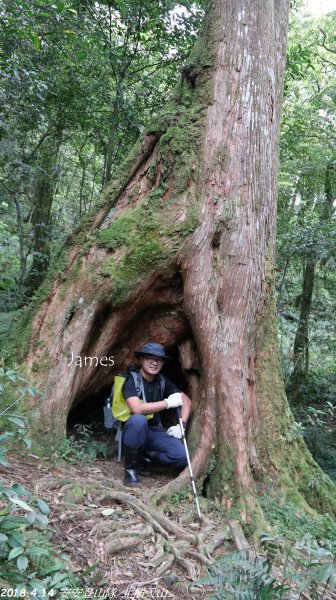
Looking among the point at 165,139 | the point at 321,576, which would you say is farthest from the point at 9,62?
the point at 321,576

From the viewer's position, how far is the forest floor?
3043mm

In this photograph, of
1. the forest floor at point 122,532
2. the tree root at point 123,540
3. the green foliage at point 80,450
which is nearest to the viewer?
the forest floor at point 122,532

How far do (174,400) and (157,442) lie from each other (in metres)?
0.57

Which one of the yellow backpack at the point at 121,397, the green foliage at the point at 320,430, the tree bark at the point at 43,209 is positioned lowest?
the green foliage at the point at 320,430

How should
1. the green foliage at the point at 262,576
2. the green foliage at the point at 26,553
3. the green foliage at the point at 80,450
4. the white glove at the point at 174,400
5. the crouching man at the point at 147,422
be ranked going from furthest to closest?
the white glove at the point at 174,400, the crouching man at the point at 147,422, the green foliage at the point at 80,450, the green foliage at the point at 262,576, the green foliage at the point at 26,553

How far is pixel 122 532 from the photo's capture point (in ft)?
11.4

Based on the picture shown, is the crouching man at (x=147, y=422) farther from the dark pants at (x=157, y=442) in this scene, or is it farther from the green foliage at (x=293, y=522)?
the green foliage at (x=293, y=522)

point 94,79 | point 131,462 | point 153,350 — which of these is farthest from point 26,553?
point 94,79

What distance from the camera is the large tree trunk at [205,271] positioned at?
4.80 m

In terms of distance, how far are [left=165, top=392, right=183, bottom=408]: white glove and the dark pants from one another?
0.32 m

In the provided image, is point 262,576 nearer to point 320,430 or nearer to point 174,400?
point 174,400

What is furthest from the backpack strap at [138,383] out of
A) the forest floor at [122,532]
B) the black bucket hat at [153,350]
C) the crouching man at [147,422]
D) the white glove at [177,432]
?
the forest floor at [122,532]

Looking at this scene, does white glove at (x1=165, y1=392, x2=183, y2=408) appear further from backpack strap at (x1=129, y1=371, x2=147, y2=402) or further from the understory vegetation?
the understory vegetation

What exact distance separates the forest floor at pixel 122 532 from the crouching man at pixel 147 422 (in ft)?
1.23
